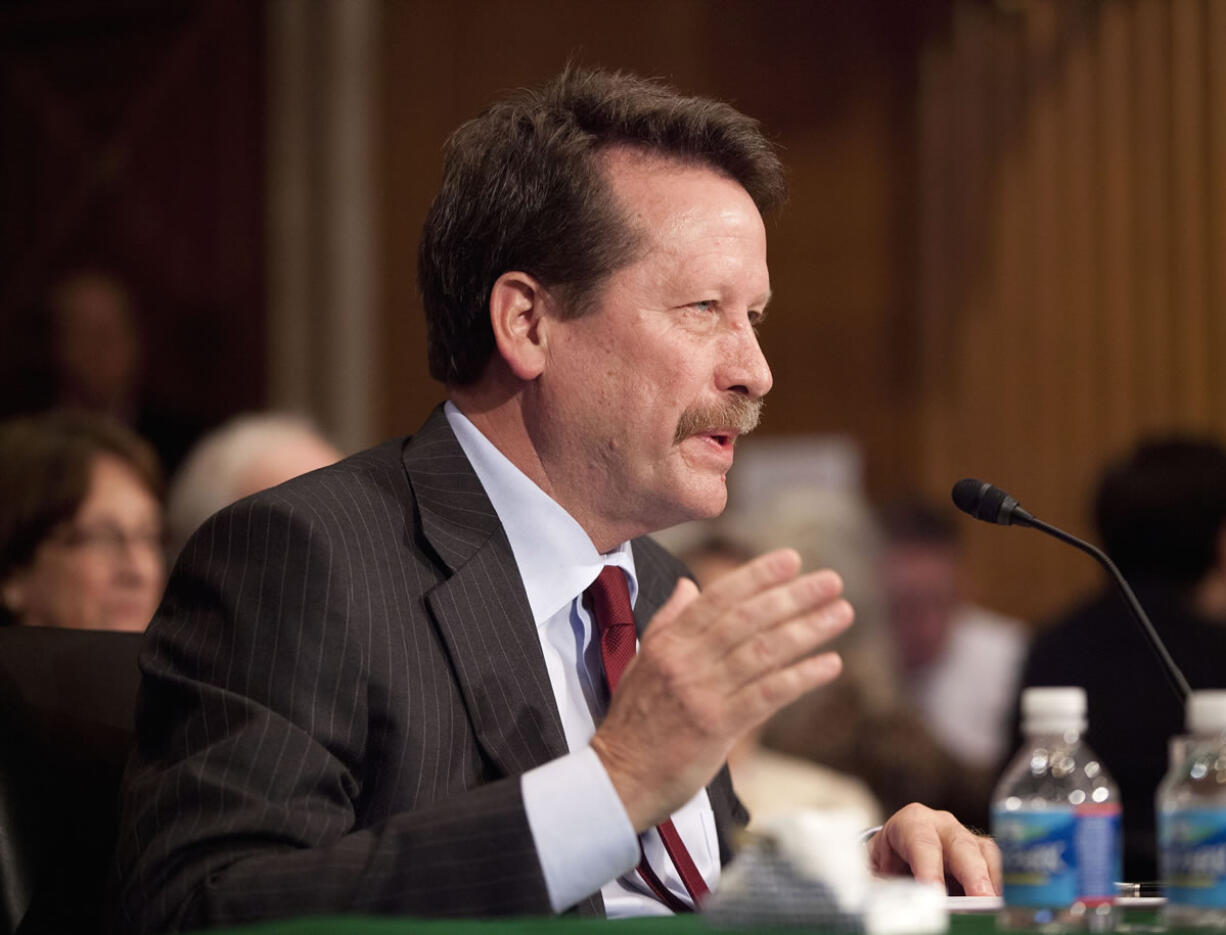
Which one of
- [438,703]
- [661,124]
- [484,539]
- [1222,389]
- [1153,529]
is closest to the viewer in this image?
[438,703]

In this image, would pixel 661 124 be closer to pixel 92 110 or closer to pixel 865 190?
pixel 865 190

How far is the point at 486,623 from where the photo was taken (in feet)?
6.09

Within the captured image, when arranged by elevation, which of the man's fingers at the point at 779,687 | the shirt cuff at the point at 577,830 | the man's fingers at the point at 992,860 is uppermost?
the man's fingers at the point at 779,687

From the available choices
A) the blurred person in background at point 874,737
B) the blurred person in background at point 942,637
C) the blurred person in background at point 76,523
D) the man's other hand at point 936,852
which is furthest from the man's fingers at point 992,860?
the blurred person in background at point 942,637

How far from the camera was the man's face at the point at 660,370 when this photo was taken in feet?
6.71

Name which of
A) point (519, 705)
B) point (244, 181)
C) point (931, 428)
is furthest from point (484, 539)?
point (244, 181)

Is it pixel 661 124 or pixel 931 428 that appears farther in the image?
pixel 931 428

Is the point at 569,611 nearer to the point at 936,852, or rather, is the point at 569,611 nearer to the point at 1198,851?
the point at 936,852

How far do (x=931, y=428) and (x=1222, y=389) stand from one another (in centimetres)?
95

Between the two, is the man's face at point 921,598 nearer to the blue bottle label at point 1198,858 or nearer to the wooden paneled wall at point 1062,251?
the wooden paneled wall at point 1062,251

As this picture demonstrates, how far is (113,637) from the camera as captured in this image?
211cm

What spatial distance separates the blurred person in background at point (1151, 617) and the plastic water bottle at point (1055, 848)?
98.6 inches

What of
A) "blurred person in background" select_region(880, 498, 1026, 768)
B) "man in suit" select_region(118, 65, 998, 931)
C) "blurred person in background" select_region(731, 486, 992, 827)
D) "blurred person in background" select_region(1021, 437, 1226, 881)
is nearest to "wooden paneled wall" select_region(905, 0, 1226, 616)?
"blurred person in background" select_region(880, 498, 1026, 768)

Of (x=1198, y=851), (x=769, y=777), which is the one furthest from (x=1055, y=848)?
(x=769, y=777)
